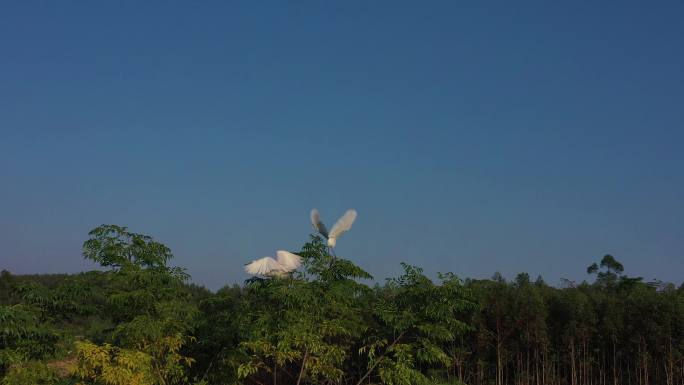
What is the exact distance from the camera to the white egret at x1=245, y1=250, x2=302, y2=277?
782cm

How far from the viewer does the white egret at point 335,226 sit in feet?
26.3

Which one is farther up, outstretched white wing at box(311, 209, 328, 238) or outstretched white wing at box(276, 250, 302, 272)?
outstretched white wing at box(311, 209, 328, 238)

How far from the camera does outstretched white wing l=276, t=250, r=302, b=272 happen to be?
7855mm

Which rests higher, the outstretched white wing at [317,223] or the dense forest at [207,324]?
the outstretched white wing at [317,223]

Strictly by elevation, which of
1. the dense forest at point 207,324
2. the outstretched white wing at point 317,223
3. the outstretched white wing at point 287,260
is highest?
the outstretched white wing at point 317,223

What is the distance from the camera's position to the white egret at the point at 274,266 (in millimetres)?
7824

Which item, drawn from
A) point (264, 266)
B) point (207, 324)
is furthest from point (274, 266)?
point (207, 324)

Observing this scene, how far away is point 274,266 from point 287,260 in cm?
16

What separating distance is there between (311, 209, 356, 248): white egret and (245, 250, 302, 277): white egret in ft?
1.68

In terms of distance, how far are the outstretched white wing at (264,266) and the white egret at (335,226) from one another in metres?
0.68

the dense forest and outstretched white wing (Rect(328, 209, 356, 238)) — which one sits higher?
outstretched white wing (Rect(328, 209, 356, 238))

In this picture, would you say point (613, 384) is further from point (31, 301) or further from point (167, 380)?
point (31, 301)

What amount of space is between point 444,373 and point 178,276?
23.1 ft

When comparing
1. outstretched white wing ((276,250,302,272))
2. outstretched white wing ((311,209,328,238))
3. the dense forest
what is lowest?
the dense forest
